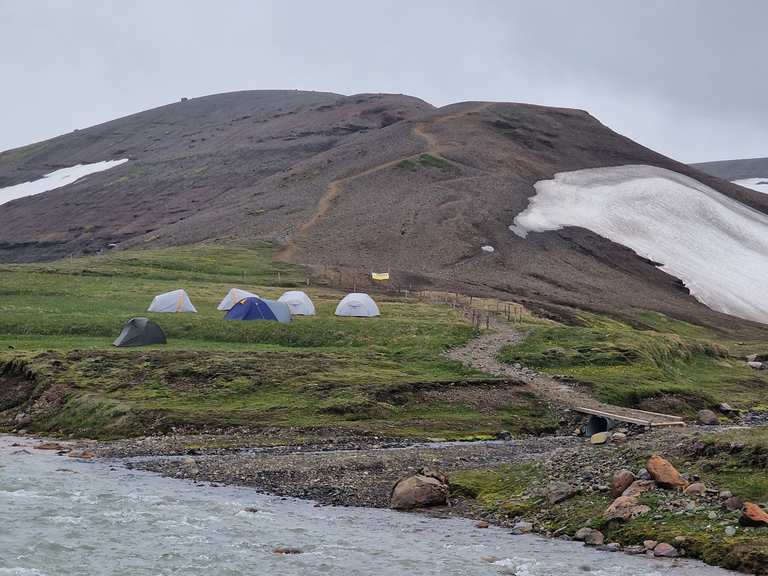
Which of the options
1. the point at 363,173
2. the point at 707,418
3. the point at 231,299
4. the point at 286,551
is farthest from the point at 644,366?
the point at 363,173

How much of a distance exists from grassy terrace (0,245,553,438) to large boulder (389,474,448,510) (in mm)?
11406

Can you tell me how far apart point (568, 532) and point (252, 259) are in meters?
70.2

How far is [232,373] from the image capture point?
46406 millimetres

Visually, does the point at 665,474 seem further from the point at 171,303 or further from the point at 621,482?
the point at 171,303

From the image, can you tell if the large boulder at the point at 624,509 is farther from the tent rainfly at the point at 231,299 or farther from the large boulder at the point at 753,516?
the tent rainfly at the point at 231,299

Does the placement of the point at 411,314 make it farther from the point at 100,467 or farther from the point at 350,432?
the point at 100,467

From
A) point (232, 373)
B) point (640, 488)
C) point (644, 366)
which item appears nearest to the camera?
point (640, 488)

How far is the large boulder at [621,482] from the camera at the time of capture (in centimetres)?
2644

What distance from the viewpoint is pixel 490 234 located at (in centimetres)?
10856

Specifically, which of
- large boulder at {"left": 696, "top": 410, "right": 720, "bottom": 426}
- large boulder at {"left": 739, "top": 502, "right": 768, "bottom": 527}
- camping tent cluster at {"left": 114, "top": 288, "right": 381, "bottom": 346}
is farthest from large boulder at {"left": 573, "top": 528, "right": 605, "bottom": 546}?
camping tent cluster at {"left": 114, "top": 288, "right": 381, "bottom": 346}

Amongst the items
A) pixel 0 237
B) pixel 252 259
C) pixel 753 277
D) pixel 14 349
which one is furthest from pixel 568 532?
pixel 0 237

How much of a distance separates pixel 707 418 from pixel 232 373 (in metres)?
22.6

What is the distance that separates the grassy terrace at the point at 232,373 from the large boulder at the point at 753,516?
1941 centimetres

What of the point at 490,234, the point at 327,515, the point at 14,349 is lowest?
the point at 327,515
